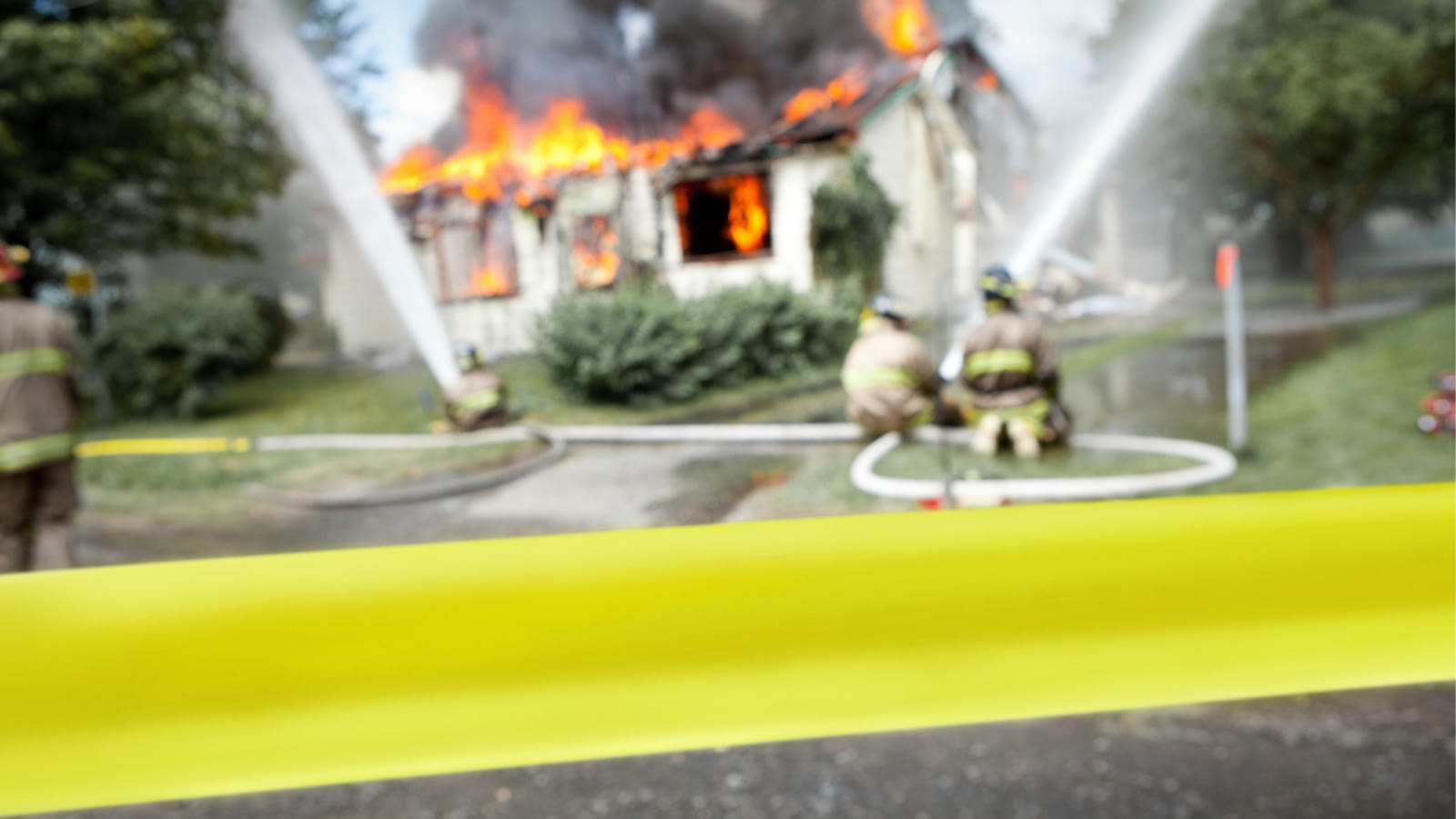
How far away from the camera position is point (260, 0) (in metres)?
2.91

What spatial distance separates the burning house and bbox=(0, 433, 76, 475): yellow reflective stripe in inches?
50.8

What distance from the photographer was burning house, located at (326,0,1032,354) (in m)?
2.96

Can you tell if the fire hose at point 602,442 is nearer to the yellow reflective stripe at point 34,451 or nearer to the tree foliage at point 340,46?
the yellow reflective stripe at point 34,451

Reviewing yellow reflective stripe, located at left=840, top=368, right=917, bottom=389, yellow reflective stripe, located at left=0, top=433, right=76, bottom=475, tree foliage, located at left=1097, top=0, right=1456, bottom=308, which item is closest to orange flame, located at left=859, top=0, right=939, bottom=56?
tree foliage, located at left=1097, top=0, right=1456, bottom=308

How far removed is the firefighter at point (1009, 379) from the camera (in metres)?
3.24

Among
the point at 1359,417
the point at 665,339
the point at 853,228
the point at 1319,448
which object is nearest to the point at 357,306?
the point at 665,339

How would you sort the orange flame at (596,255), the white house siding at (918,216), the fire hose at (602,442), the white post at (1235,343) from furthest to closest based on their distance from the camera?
the white post at (1235,343) < the white house siding at (918,216) < the orange flame at (596,255) < the fire hose at (602,442)

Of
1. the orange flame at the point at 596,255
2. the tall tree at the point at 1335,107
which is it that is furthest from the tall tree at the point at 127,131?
the tall tree at the point at 1335,107

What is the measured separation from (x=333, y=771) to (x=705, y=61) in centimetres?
199

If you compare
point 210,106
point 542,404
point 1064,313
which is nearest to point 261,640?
point 542,404

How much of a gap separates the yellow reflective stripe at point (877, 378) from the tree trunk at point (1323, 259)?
160 cm

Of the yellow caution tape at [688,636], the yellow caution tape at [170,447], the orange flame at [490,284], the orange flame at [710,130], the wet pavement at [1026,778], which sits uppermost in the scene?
the orange flame at [710,130]

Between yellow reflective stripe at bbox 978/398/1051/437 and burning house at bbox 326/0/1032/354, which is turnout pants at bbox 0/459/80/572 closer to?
burning house at bbox 326/0/1032/354

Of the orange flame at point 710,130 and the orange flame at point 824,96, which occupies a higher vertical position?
the orange flame at point 824,96
